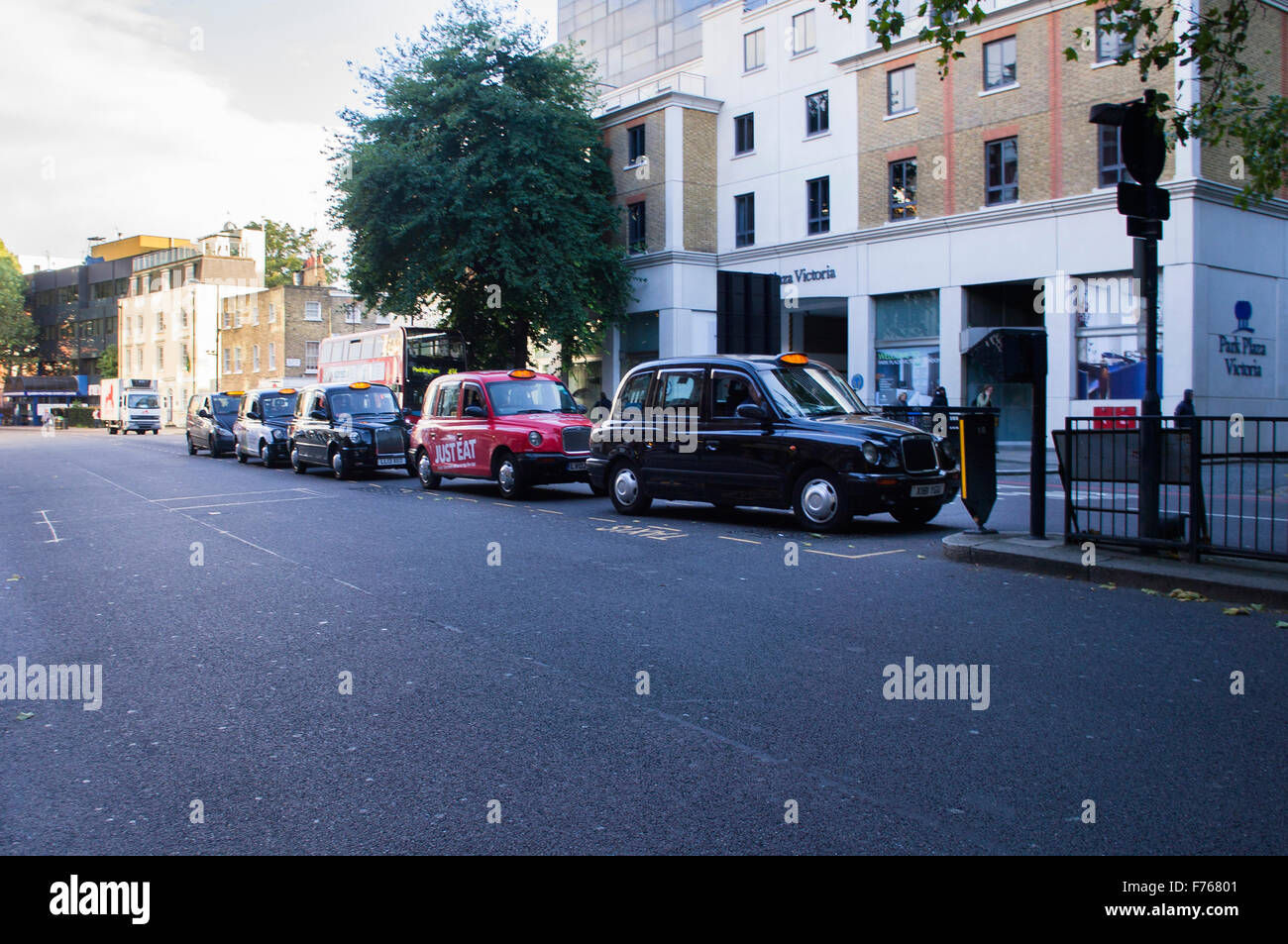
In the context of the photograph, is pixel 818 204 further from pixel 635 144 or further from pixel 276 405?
pixel 276 405

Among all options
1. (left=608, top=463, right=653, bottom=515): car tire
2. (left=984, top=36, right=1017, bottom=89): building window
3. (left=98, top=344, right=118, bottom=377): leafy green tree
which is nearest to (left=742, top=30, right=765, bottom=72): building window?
(left=984, top=36, right=1017, bottom=89): building window

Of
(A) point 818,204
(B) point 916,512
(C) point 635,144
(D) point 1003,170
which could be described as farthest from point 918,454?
(C) point 635,144

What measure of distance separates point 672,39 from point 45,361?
7630cm

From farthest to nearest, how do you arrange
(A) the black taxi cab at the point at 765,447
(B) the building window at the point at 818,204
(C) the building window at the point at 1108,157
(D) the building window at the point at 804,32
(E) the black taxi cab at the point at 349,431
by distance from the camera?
(D) the building window at the point at 804,32
(B) the building window at the point at 818,204
(C) the building window at the point at 1108,157
(E) the black taxi cab at the point at 349,431
(A) the black taxi cab at the point at 765,447

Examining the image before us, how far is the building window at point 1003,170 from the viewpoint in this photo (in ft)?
92.8

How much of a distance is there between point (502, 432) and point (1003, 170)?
60.4ft

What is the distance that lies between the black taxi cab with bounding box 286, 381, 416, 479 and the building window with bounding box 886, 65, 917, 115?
58.3 ft

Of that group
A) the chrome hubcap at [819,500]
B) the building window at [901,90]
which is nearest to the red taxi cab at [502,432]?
the chrome hubcap at [819,500]

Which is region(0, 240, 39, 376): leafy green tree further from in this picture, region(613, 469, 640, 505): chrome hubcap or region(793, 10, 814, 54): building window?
region(613, 469, 640, 505): chrome hubcap

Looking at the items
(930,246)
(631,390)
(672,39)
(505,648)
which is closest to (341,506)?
(631,390)

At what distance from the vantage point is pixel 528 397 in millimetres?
17516

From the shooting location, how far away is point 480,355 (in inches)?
1471

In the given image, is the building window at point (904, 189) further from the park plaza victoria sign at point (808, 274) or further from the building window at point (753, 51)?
the building window at point (753, 51)

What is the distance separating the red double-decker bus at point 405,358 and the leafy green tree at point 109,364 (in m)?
68.3
